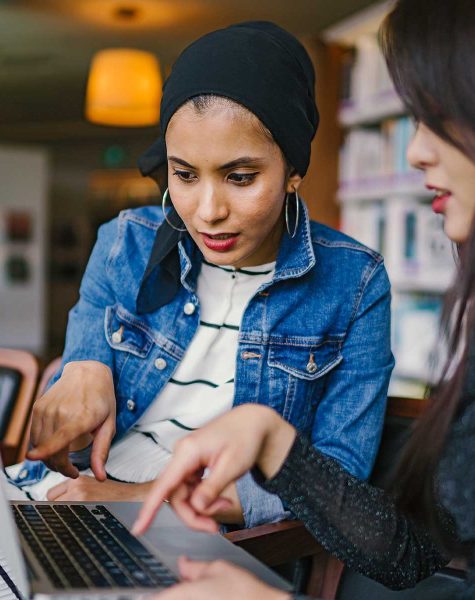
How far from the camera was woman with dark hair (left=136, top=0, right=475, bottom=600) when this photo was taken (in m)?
0.74

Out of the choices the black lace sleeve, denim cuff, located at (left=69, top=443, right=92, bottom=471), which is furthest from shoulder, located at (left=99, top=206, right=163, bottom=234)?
the black lace sleeve

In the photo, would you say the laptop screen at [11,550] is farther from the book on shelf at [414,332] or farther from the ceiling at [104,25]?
the ceiling at [104,25]

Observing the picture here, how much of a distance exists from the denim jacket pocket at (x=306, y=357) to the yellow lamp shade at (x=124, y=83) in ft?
11.9

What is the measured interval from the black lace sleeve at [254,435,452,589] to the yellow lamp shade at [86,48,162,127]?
4.00 metres

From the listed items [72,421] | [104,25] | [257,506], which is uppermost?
[104,25]

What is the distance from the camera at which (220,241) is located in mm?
1156

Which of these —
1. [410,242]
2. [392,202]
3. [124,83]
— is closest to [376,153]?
[392,202]

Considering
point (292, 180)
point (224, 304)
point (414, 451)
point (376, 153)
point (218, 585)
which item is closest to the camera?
Result: point (218, 585)

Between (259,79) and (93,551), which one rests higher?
(259,79)

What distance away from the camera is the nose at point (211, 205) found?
1.11 metres

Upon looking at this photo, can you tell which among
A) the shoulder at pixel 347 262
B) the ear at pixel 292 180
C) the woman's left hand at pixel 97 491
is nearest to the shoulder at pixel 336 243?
the shoulder at pixel 347 262

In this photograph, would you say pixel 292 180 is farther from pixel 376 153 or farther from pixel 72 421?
pixel 376 153

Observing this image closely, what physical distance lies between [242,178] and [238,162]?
0.10 ft

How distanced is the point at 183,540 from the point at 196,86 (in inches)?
24.3
